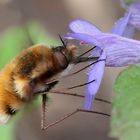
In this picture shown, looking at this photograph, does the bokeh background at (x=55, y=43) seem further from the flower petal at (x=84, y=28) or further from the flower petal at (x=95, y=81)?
the flower petal at (x=95, y=81)

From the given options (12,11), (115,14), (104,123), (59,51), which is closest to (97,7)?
(115,14)

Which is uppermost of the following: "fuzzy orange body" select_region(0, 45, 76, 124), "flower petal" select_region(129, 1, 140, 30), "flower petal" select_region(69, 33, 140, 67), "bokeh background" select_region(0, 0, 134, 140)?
"flower petal" select_region(129, 1, 140, 30)

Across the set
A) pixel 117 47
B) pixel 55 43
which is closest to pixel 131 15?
pixel 117 47

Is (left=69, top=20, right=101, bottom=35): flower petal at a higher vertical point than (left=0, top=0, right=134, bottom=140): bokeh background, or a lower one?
higher

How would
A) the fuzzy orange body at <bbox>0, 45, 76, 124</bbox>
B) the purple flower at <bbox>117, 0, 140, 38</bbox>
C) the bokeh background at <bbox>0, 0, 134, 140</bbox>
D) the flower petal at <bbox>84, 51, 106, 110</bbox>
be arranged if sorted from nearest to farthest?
1. the flower petal at <bbox>84, 51, 106, 110</bbox>
2. the purple flower at <bbox>117, 0, 140, 38</bbox>
3. the fuzzy orange body at <bbox>0, 45, 76, 124</bbox>
4. the bokeh background at <bbox>0, 0, 134, 140</bbox>

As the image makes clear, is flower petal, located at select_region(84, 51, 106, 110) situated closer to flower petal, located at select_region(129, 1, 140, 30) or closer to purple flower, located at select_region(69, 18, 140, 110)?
purple flower, located at select_region(69, 18, 140, 110)

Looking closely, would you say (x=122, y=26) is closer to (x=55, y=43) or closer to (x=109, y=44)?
(x=109, y=44)

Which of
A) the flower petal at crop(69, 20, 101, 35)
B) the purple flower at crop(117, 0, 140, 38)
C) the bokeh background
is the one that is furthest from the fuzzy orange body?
the bokeh background
